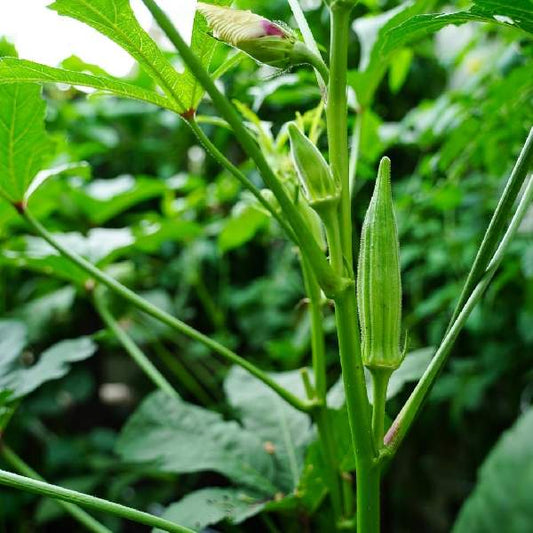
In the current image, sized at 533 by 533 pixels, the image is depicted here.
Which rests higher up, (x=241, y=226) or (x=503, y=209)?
(x=503, y=209)

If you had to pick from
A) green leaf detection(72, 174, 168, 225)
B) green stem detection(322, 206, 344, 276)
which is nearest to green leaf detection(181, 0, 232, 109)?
green stem detection(322, 206, 344, 276)

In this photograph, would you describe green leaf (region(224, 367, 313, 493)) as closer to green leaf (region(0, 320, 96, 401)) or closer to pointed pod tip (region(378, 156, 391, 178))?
green leaf (region(0, 320, 96, 401))

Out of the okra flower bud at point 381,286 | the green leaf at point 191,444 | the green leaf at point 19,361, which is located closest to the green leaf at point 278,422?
the green leaf at point 191,444

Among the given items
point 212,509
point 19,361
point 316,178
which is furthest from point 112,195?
point 316,178

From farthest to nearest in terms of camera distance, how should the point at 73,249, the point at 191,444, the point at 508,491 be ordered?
the point at 73,249
the point at 191,444
the point at 508,491

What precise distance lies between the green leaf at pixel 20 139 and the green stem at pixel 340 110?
29 cm

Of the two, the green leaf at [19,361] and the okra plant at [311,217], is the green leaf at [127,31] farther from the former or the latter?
the green leaf at [19,361]

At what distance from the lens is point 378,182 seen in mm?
406

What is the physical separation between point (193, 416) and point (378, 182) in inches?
15.7

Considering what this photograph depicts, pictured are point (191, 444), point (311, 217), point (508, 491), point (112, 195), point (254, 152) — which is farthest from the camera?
point (112, 195)

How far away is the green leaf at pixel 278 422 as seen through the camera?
67 centimetres

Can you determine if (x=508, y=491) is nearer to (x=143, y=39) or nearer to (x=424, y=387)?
(x=424, y=387)

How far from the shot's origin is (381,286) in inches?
15.8

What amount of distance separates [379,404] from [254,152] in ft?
0.59
